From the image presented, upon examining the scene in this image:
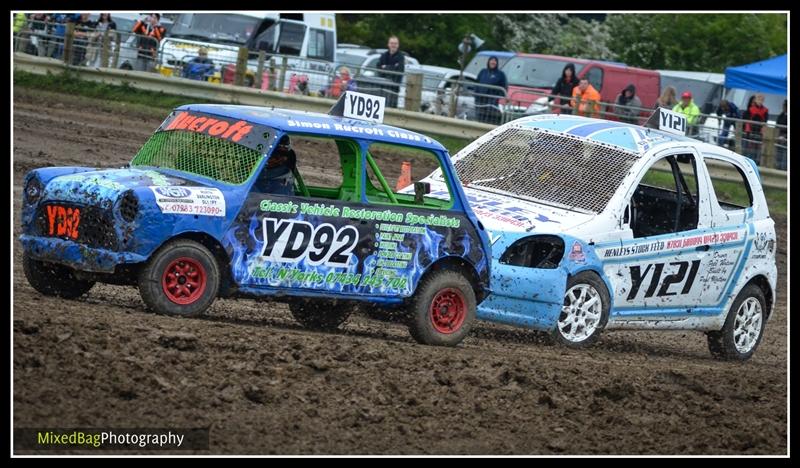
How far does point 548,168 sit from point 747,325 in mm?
2675

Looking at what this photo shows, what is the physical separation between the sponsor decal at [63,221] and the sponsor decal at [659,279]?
16.2ft

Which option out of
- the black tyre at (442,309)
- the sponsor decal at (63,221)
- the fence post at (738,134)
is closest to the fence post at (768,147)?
the fence post at (738,134)

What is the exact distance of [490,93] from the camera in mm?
25266

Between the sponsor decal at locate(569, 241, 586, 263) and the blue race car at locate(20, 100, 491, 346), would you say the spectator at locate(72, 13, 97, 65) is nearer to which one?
the blue race car at locate(20, 100, 491, 346)

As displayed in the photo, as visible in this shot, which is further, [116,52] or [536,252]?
[116,52]

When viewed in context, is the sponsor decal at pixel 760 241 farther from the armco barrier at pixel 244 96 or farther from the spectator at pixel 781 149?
the spectator at pixel 781 149

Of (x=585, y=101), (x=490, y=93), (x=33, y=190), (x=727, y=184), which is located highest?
(x=490, y=93)

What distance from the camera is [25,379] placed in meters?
7.61

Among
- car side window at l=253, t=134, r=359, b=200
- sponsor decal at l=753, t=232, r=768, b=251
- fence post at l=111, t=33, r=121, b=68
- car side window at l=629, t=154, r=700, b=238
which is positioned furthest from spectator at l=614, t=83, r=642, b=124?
car side window at l=253, t=134, r=359, b=200

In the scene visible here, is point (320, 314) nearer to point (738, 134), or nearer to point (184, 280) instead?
point (184, 280)

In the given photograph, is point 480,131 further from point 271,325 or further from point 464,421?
point 464,421

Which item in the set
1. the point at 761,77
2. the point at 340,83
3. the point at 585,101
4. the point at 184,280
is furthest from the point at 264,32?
the point at 184,280

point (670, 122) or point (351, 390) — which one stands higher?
point (670, 122)

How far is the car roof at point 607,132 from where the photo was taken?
12961 mm
